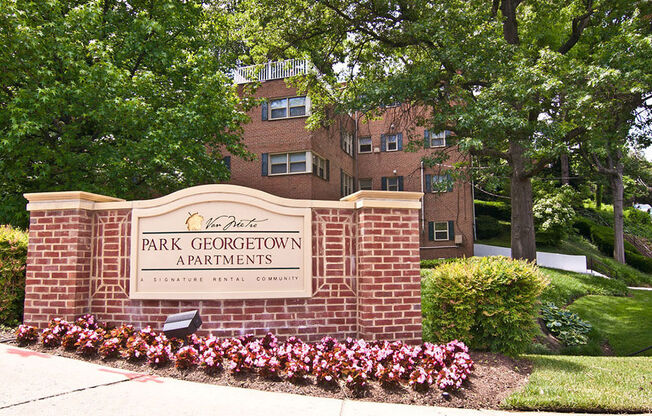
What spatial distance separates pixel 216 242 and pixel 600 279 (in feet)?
62.5

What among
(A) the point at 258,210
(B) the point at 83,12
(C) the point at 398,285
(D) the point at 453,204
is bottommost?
(C) the point at 398,285

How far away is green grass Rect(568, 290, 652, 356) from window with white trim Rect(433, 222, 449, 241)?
33.8ft

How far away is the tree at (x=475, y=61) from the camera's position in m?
11.2

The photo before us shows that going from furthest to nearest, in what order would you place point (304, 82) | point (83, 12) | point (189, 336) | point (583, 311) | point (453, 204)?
point (453, 204)
point (304, 82)
point (583, 311)
point (83, 12)
point (189, 336)

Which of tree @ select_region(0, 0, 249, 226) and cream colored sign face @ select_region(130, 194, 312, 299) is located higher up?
tree @ select_region(0, 0, 249, 226)

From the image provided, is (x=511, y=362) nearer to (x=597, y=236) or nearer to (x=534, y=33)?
(x=534, y=33)

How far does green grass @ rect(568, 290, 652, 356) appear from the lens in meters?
11.6

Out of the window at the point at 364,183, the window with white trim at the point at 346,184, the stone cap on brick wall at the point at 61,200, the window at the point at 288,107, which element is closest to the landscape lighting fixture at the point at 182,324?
the stone cap on brick wall at the point at 61,200

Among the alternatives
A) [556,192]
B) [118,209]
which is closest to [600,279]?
[556,192]

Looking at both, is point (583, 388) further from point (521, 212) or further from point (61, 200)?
point (521, 212)

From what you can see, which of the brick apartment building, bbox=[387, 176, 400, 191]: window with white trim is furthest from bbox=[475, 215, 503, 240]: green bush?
bbox=[387, 176, 400, 191]: window with white trim

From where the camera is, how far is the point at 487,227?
30.5m

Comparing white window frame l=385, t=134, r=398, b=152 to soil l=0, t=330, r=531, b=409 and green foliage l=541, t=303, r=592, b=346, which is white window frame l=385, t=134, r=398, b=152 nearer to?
green foliage l=541, t=303, r=592, b=346

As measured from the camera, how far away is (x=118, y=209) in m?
6.19
